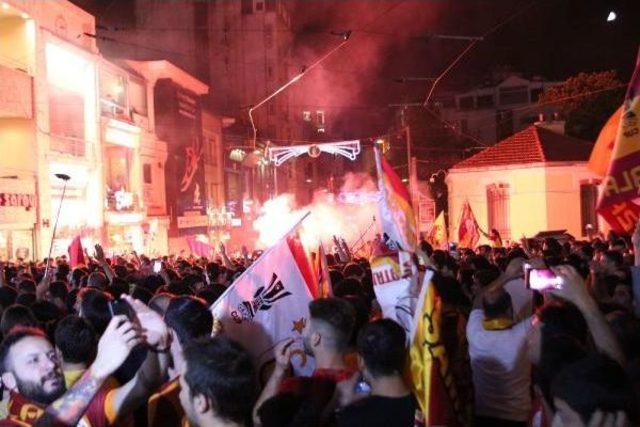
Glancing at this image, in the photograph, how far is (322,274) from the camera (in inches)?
233

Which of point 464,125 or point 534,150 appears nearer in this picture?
point 534,150

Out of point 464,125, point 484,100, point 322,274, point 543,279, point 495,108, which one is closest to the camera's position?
point 543,279

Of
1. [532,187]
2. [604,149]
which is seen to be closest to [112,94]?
[532,187]

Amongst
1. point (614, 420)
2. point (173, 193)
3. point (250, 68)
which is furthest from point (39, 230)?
point (250, 68)

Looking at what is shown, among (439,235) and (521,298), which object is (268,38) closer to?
(439,235)

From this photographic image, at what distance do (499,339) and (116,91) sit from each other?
989 inches

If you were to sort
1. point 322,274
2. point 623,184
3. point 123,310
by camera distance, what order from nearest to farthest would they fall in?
point 123,310 < point 623,184 < point 322,274

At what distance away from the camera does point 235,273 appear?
9.38 meters

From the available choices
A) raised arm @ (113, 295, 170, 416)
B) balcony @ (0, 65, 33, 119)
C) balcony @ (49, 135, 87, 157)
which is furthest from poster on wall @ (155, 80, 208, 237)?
raised arm @ (113, 295, 170, 416)

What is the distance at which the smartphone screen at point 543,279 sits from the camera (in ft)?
13.0

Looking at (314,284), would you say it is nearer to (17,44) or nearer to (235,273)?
(235,273)

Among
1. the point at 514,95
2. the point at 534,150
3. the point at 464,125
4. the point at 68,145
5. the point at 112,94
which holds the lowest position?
the point at 534,150

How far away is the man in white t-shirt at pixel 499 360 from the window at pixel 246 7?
63.0 meters

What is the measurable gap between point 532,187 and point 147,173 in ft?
53.3
